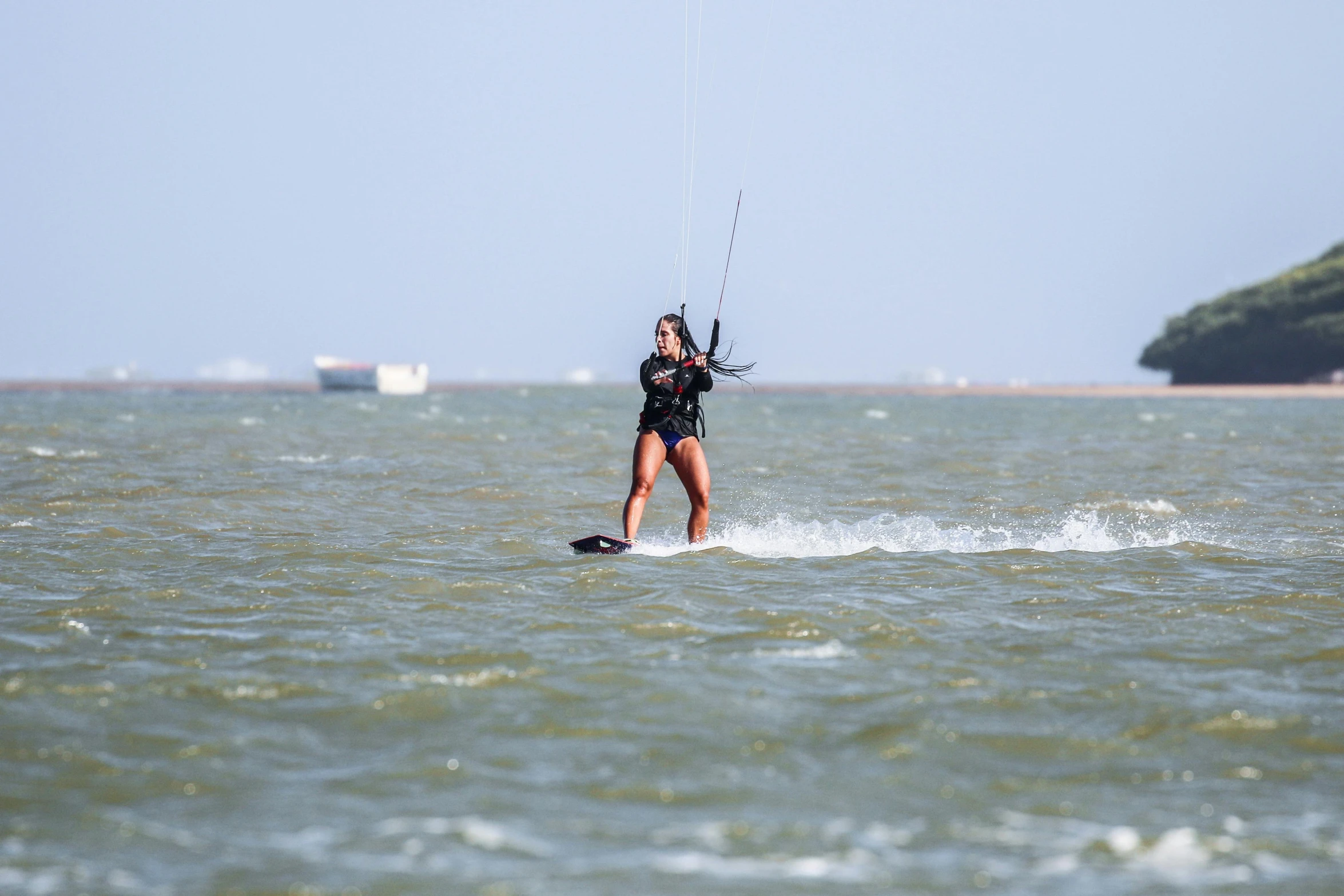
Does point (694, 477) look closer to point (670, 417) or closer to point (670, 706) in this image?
point (670, 417)

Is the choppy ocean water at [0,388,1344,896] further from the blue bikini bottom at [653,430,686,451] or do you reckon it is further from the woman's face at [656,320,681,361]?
the woman's face at [656,320,681,361]

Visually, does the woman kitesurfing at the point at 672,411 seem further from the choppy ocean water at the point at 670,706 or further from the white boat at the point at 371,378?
the white boat at the point at 371,378

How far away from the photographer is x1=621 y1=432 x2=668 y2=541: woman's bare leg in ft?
34.7

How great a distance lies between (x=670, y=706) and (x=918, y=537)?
6.56m

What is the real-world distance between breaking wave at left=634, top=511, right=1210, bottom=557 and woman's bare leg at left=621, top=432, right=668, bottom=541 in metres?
0.25

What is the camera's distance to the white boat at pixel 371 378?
370 ft

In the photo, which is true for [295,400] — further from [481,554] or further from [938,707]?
[938,707]

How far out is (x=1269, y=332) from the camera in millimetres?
117312

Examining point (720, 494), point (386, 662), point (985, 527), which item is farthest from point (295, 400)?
point (386, 662)

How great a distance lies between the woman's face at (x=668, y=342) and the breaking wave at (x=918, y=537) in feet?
5.37

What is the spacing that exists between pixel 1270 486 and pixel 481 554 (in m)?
12.1

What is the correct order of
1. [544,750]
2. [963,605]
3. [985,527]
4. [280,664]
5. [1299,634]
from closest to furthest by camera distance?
[544,750]
[280,664]
[1299,634]
[963,605]
[985,527]

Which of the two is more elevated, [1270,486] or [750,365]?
[750,365]

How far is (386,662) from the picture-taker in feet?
21.2
